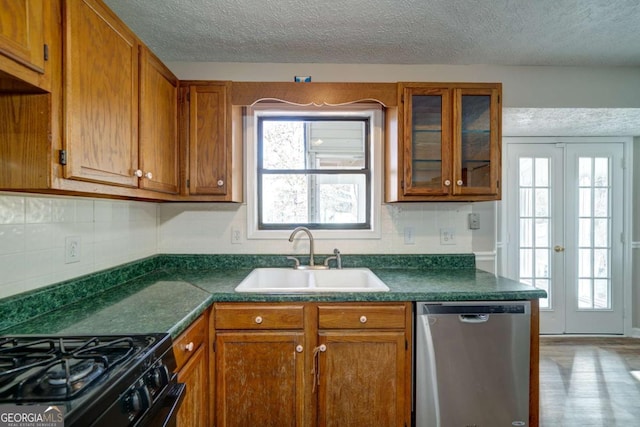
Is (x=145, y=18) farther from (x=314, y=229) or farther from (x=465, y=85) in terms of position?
(x=465, y=85)

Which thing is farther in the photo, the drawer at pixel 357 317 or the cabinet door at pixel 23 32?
the drawer at pixel 357 317

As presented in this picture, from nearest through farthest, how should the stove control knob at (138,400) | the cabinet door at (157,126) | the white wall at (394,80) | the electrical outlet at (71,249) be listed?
the stove control knob at (138,400)
the electrical outlet at (71,249)
the cabinet door at (157,126)
the white wall at (394,80)

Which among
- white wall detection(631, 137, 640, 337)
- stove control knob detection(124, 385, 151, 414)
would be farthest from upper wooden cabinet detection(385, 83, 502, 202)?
white wall detection(631, 137, 640, 337)

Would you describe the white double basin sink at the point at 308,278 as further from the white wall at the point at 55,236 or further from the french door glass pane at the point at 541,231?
the french door glass pane at the point at 541,231

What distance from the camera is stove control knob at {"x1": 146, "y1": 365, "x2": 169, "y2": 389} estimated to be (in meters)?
0.90

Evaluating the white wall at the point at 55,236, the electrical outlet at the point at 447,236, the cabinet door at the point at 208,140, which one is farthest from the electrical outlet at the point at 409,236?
the white wall at the point at 55,236

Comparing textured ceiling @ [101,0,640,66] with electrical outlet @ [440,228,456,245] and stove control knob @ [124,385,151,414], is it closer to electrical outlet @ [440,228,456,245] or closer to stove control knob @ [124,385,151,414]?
electrical outlet @ [440,228,456,245]

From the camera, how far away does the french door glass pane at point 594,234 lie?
3.24m

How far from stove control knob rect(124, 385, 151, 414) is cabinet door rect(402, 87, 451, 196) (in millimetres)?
1642

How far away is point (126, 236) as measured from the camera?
→ 1.87 metres

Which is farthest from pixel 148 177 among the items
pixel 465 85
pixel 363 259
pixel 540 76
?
pixel 540 76

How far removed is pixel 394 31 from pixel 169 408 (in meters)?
2.14

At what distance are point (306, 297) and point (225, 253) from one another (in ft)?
3.06

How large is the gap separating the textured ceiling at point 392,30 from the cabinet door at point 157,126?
33 centimetres
